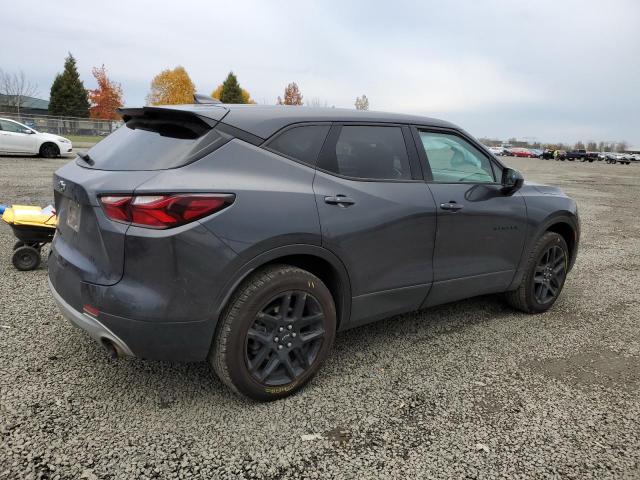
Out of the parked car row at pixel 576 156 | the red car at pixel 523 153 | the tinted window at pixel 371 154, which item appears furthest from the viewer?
the red car at pixel 523 153

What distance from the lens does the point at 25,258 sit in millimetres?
5039

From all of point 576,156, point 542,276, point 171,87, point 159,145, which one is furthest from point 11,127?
point 576,156

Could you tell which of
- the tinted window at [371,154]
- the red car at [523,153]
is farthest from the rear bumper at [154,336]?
the red car at [523,153]

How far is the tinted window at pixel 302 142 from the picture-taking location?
2846 millimetres

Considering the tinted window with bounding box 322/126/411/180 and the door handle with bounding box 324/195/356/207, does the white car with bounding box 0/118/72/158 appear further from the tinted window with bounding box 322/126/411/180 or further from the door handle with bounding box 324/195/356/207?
the door handle with bounding box 324/195/356/207

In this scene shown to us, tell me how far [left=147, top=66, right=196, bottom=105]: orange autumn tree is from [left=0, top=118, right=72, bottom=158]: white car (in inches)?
1944

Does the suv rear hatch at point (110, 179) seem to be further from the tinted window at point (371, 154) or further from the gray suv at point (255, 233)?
the tinted window at point (371, 154)

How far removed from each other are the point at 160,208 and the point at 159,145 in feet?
1.69

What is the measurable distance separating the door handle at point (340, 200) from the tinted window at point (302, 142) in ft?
0.79

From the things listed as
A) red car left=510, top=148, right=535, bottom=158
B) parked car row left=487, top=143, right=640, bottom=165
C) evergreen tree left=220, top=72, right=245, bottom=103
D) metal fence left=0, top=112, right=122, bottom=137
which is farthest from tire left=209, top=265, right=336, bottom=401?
red car left=510, top=148, right=535, bottom=158

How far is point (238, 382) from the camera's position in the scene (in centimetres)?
268

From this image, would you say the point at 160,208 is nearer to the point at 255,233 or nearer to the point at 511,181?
the point at 255,233

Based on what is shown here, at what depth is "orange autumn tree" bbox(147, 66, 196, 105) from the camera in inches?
2584

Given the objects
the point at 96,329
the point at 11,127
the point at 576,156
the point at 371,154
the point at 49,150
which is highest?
the point at 576,156
